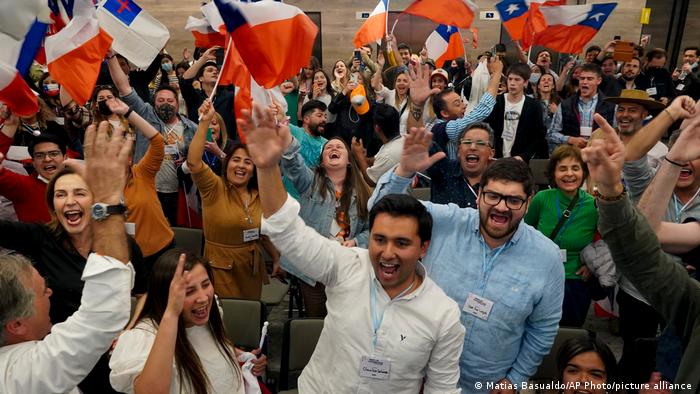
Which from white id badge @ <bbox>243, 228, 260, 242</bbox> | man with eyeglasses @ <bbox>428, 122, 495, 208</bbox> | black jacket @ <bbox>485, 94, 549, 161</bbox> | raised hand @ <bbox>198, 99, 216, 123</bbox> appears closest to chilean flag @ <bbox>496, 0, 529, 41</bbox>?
black jacket @ <bbox>485, 94, 549, 161</bbox>

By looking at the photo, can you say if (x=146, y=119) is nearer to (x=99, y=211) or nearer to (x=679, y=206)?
(x=99, y=211)

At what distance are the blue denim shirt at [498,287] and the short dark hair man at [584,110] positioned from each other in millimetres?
4085

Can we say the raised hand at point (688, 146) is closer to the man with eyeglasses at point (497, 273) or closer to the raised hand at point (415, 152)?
the man with eyeglasses at point (497, 273)

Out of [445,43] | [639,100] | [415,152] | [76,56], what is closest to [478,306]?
[415,152]

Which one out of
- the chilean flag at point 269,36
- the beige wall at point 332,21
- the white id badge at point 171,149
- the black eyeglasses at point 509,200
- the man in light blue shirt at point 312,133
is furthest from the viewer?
the beige wall at point 332,21

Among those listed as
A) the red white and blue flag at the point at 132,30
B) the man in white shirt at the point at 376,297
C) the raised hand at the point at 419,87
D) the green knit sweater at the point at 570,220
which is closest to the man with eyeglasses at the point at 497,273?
the man in white shirt at the point at 376,297

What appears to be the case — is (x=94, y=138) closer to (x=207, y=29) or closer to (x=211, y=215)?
(x=211, y=215)

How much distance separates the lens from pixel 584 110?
601 cm

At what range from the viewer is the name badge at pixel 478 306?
87.7 inches

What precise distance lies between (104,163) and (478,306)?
1.59 metres

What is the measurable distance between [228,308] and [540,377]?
1.85 m

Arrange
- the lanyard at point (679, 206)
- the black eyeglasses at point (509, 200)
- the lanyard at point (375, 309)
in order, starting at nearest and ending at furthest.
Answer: the lanyard at point (375, 309) → the black eyeglasses at point (509, 200) → the lanyard at point (679, 206)

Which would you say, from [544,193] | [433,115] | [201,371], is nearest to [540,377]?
[544,193]

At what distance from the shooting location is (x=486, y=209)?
227 cm
